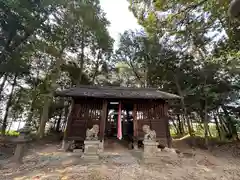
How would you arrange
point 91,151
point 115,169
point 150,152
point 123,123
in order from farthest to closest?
1. point 123,123
2. point 150,152
3. point 91,151
4. point 115,169

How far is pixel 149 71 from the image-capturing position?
42.7 feet

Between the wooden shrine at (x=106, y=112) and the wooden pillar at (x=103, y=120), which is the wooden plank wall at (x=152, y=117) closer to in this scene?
the wooden shrine at (x=106, y=112)

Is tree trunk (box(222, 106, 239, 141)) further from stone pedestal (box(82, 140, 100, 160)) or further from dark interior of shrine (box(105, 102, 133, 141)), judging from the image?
stone pedestal (box(82, 140, 100, 160))

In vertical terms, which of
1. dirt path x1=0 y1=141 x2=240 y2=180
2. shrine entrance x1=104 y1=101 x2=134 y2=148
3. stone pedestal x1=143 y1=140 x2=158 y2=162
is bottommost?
dirt path x1=0 y1=141 x2=240 y2=180

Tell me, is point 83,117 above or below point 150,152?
above

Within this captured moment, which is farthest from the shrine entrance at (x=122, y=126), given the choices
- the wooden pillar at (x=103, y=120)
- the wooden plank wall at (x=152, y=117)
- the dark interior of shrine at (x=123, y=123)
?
the wooden pillar at (x=103, y=120)

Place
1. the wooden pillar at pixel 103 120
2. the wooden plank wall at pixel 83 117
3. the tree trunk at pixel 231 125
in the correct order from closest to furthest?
the wooden pillar at pixel 103 120, the wooden plank wall at pixel 83 117, the tree trunk at pixel 231 125

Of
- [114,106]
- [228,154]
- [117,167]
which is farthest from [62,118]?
[228,154]

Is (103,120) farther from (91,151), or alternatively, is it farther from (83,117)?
(91,151)

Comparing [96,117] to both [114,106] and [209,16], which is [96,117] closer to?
[114,106]

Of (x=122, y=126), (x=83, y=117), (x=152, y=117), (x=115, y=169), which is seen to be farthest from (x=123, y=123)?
(x=115, y=169)

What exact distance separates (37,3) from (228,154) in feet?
48.0

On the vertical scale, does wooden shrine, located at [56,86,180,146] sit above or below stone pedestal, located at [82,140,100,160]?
above

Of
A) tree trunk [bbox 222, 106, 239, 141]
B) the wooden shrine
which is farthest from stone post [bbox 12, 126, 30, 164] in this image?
tree trunk [bbox 222, 106, 239, 141]
